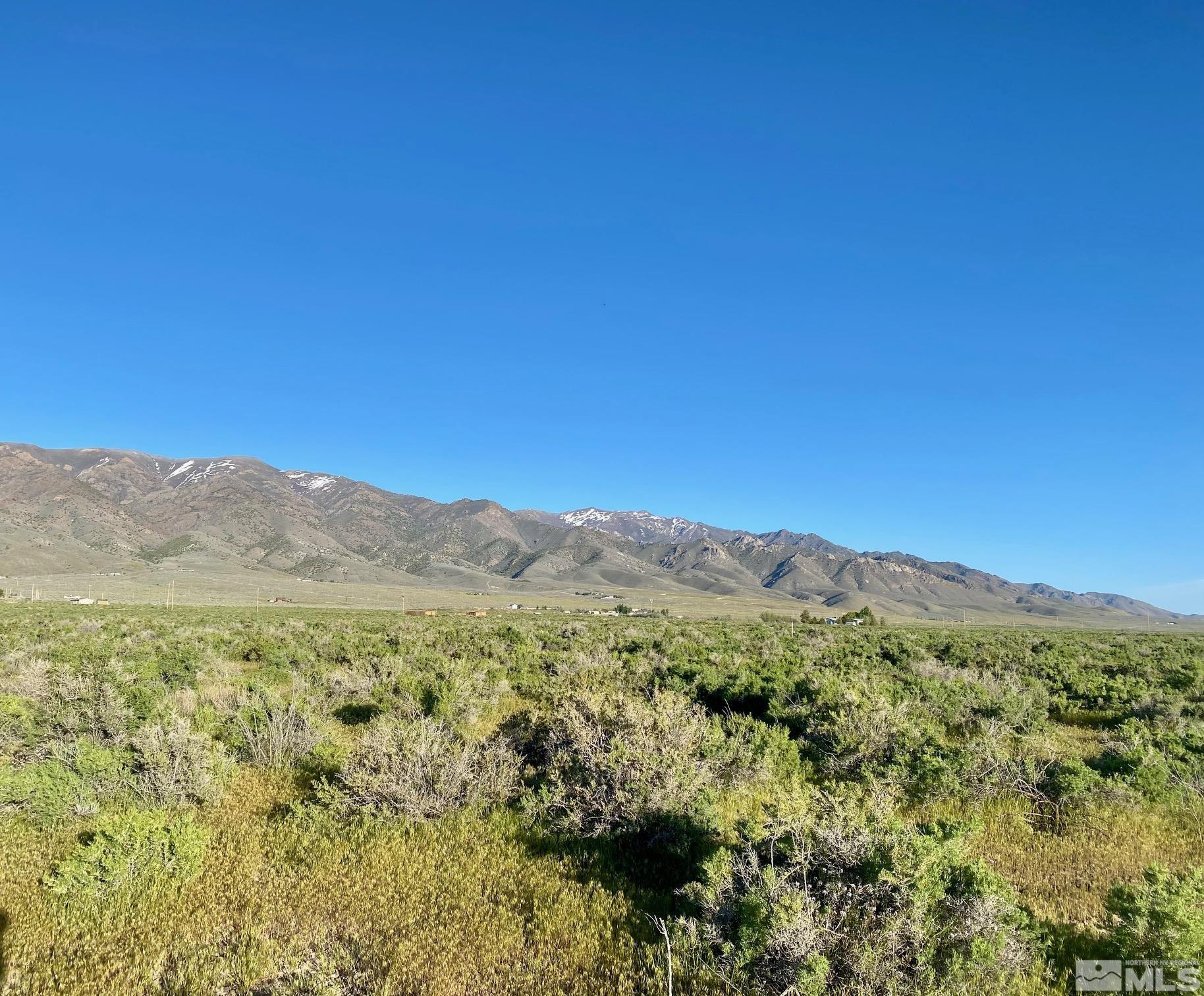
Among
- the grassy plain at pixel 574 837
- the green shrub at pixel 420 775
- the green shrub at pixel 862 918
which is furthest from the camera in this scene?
the green shrub at pixel 420 775

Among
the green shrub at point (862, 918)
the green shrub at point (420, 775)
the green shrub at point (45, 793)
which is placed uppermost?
the green shrub at point (862, 918)

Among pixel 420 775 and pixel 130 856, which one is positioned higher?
pixel 420 775

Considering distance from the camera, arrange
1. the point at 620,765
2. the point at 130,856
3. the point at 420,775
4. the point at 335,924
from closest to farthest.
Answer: the point at 335,924
the point at 130,856
the point at 620,765
the point at 420,775

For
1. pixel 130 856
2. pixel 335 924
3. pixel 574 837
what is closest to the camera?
pixel 335 924

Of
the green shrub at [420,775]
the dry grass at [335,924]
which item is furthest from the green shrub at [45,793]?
the green shrub at [420,775]

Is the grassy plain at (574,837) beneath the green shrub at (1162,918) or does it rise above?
beneath

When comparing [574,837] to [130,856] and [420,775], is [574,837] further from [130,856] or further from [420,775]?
[130,856]

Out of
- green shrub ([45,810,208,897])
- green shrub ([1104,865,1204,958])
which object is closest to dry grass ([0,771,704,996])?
green shrub ([45,810,208,897])

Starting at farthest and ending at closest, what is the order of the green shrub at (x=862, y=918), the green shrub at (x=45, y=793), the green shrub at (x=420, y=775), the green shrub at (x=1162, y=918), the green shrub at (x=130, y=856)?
the green shrub at (x=420, y=775) → the green shrub at (x=45, y=793) → the green shrub at (x=130, y=856) → the green shrub at (x=862, y=918) → the green shrub at (x=1162, y=918)

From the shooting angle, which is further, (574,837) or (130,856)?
(574,837)

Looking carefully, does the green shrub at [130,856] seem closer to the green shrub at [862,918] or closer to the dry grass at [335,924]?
the dry grass at [335,924]

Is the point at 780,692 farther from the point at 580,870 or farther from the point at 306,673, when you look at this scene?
the point at 306,673

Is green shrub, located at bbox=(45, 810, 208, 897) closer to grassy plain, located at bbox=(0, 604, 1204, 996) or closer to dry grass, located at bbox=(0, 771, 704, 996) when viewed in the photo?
grassy plain, located at bbox=(0, 604, 1204, 996)

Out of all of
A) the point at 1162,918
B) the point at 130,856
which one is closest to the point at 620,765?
the point at 1162,918
